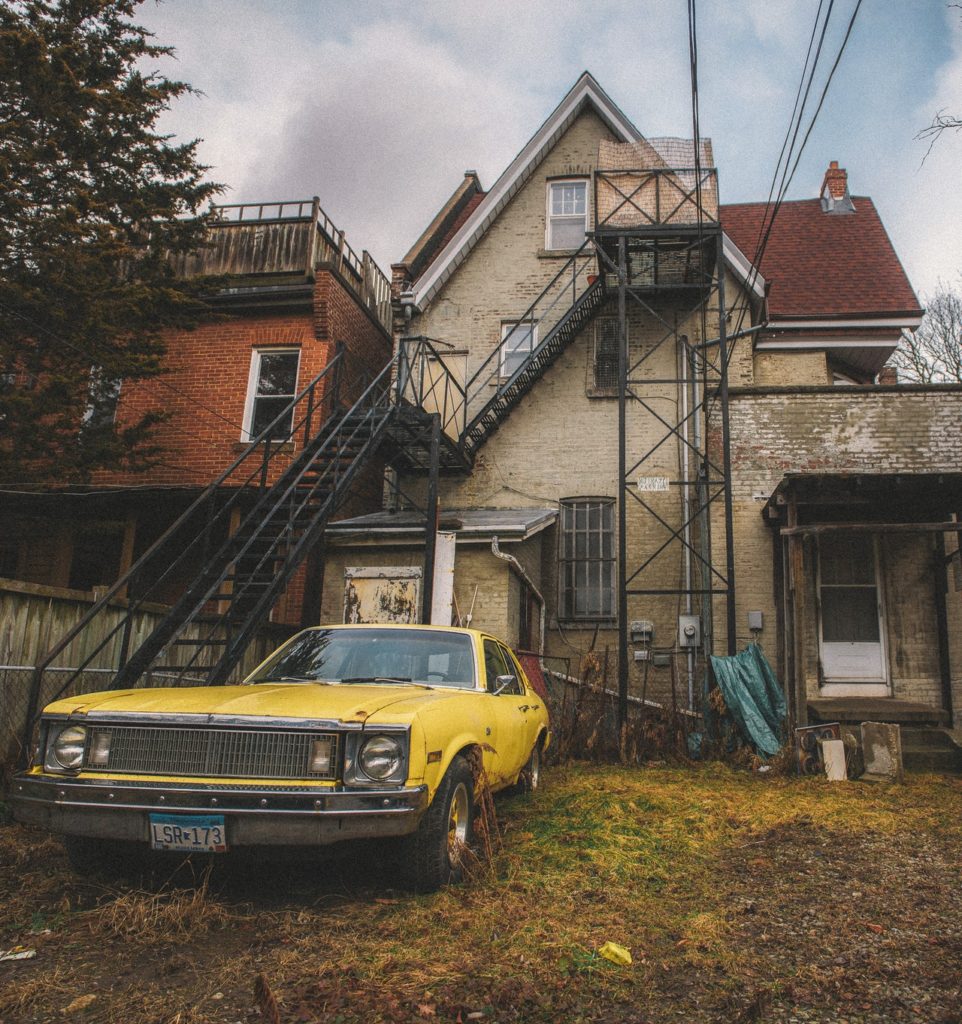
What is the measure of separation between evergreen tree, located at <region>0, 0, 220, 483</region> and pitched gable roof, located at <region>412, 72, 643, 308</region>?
5.00 m

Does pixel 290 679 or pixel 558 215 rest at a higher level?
pixel 558 215

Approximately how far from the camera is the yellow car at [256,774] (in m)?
3.81

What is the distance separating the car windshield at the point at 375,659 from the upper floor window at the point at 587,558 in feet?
27.0

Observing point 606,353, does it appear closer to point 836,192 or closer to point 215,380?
point 215,380

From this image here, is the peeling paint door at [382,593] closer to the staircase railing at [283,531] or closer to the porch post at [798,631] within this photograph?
the staircase railing at [283,531]

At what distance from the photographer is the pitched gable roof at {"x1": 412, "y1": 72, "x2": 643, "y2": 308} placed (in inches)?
624

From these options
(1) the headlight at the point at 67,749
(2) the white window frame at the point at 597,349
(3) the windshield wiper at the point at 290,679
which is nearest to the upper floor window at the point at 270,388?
(2) the white window frame at the point at 597,349

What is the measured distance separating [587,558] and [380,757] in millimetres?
10386

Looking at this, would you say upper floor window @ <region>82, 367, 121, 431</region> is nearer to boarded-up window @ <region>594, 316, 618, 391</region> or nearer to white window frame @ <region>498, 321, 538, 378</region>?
white window frame @ <region>498, 321, 538, 378</region>

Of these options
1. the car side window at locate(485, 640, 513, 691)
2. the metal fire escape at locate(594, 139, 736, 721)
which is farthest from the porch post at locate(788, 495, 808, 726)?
the car side window at locate(485, 640, 513, 691)

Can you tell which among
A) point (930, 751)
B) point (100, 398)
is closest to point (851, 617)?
point (930, 751)

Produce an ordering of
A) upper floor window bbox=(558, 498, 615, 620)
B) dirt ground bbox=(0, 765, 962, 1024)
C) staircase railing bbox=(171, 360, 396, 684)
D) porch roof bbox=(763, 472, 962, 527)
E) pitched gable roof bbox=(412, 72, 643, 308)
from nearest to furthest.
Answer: dirt ground bbox=(0, 765, 962, 1024) → staircase railing bbox=(171, 360, 396, 684) → porch roof bbox=(763, 472, 962, 527) → upper floor window bbox=(558, 498, 615, 620) → pitched gable roof bbox=(412, 72, 643, 308)

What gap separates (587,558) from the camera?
14.1 metres

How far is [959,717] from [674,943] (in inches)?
390
